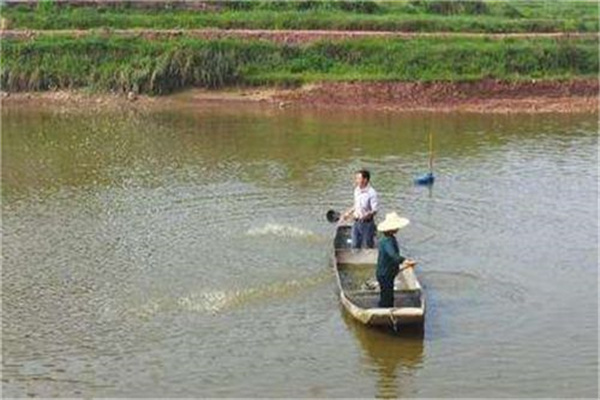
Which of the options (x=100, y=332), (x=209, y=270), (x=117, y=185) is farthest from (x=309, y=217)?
(x=100, y=332)

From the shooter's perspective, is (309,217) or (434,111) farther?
(434,111)

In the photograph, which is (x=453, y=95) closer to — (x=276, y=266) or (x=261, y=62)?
(x=261, y=62)

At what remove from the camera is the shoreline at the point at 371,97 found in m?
38.6

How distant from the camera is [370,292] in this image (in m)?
15.4

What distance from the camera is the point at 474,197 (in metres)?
23.4

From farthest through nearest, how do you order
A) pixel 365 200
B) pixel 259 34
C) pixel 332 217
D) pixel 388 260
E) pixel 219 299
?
pixel 259 34 → pixel 332 217 → pixel 365 200 → pixel 219 299 → pixel 388 260

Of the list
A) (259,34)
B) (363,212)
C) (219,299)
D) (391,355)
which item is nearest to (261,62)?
(259,34)

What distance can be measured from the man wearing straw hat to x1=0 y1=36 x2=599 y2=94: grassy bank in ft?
84.8

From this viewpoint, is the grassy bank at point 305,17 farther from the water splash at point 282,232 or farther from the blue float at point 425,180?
the water splash at point 282,232

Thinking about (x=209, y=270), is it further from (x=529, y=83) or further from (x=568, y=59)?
(x=568, y=59)

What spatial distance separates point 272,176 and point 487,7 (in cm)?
2940

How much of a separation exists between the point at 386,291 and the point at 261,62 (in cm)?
2786

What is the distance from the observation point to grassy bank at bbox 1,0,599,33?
148 feet

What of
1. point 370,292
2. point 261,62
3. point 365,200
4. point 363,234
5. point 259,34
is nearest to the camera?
point 370,292
